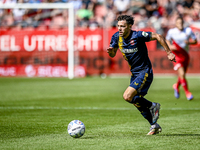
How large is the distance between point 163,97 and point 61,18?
13021 mm

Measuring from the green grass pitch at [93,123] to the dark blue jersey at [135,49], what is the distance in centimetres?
112

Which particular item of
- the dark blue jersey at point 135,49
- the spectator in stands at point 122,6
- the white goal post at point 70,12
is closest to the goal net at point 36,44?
the white goal post at point 70,12

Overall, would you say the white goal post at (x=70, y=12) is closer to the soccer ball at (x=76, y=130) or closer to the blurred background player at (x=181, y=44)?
the blurred background player at (x=181, y=44)

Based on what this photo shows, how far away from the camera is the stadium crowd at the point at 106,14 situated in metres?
22.8

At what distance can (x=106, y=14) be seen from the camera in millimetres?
23062

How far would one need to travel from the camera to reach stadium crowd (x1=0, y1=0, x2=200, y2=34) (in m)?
22.8

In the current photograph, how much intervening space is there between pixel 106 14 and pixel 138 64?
55.6 feet

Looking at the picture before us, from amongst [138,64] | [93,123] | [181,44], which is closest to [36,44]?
[181,44]

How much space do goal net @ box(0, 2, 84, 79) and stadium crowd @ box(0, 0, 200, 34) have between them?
2.2 inches

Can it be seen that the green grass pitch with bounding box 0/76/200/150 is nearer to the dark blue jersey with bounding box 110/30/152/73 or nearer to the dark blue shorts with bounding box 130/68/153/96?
the dark blue shorts with bounding box 130/68/153/96

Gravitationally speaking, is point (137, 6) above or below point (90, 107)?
above

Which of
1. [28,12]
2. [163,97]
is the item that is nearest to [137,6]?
[28,12]

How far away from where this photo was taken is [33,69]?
875 inches

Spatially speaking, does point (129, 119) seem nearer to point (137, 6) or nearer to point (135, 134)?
point (135, 134)
